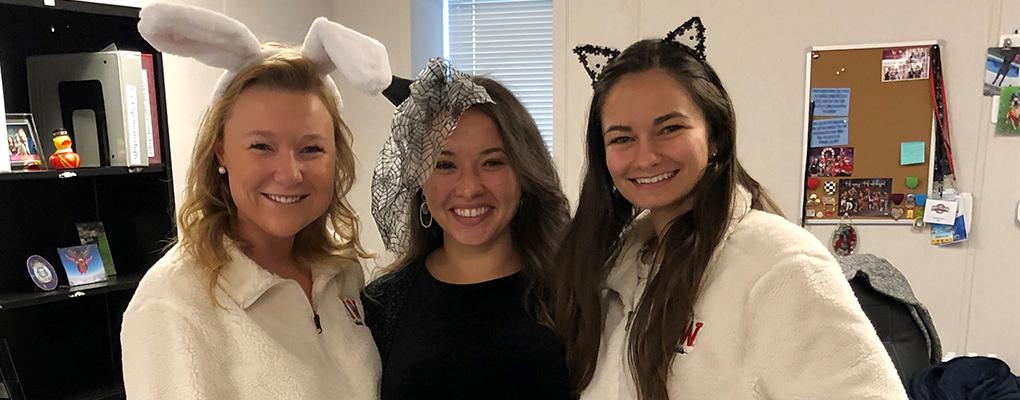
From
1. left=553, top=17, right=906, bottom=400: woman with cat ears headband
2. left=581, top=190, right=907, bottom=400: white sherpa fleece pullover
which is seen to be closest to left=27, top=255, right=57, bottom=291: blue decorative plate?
left=553, top=17, right=906, bottom=400: woman with cat ears headband

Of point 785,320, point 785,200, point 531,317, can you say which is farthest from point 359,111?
point 785,320

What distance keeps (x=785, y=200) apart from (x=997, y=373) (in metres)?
1.00

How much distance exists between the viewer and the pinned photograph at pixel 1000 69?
8.01ft

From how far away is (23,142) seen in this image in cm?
185

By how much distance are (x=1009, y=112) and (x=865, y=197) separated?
0.57 meters

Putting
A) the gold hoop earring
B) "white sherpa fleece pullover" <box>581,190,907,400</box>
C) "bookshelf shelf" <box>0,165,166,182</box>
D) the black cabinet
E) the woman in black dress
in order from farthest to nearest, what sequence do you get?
the black cabinet
"bookshelf shelf" <box>0,165,166,182</box>
the gold hoop earring
the woman in black dress
"white sherpa fleece pullover" <box>581,190,907,400</box>

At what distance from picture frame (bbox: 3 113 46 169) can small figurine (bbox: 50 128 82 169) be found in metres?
0.04

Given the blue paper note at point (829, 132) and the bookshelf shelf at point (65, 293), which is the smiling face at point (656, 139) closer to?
the bookshelf shelf at point (65, 293)

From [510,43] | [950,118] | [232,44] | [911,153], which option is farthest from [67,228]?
[950,118]

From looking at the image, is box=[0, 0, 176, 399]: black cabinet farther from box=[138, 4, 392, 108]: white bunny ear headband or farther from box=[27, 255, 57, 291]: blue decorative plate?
box=[138, 4, 392, 108]: white bunny ear headband

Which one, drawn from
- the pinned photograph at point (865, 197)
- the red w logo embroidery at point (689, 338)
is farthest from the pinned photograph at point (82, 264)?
the pinned photograph at point (865, 197)

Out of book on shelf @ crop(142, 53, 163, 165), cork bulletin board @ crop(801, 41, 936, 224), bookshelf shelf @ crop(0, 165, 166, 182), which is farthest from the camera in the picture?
cork bulletin board @ crop(801, 41, 936, 224)

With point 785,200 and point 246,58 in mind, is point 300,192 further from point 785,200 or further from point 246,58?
point 785,200

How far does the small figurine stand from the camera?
1912mm
